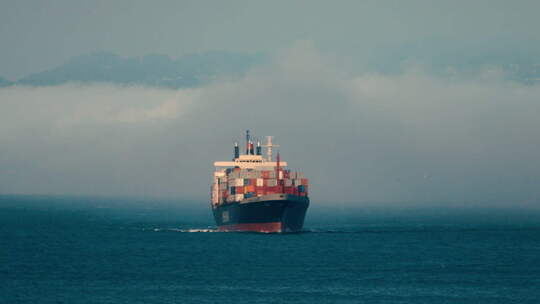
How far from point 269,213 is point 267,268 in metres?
36.5

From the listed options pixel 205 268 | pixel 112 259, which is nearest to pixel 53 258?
pixel 112 259

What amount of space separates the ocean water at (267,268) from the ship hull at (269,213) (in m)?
2.71

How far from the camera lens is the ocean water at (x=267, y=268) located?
7712cm

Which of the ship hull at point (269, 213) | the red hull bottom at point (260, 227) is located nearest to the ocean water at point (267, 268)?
the red hull bottom at point (260, 227)

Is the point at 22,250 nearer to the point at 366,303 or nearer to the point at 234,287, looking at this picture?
the point at 234,287

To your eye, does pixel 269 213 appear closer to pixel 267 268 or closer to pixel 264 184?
pixel 264 184

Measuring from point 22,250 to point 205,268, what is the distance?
33.3m

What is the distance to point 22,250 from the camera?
114875mm

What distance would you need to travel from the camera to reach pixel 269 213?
429 ft

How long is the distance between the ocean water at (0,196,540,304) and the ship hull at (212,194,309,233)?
2.71 meters

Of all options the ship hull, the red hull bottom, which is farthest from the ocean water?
the ship hull

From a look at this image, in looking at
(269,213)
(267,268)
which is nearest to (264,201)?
(269,213)

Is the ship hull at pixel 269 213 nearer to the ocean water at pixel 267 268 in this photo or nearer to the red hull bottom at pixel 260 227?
the red hull bottom at pixel 260 227

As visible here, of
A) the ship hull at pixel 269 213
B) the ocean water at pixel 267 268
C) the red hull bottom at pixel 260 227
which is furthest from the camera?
the red hull bottom at pixel 260 227
